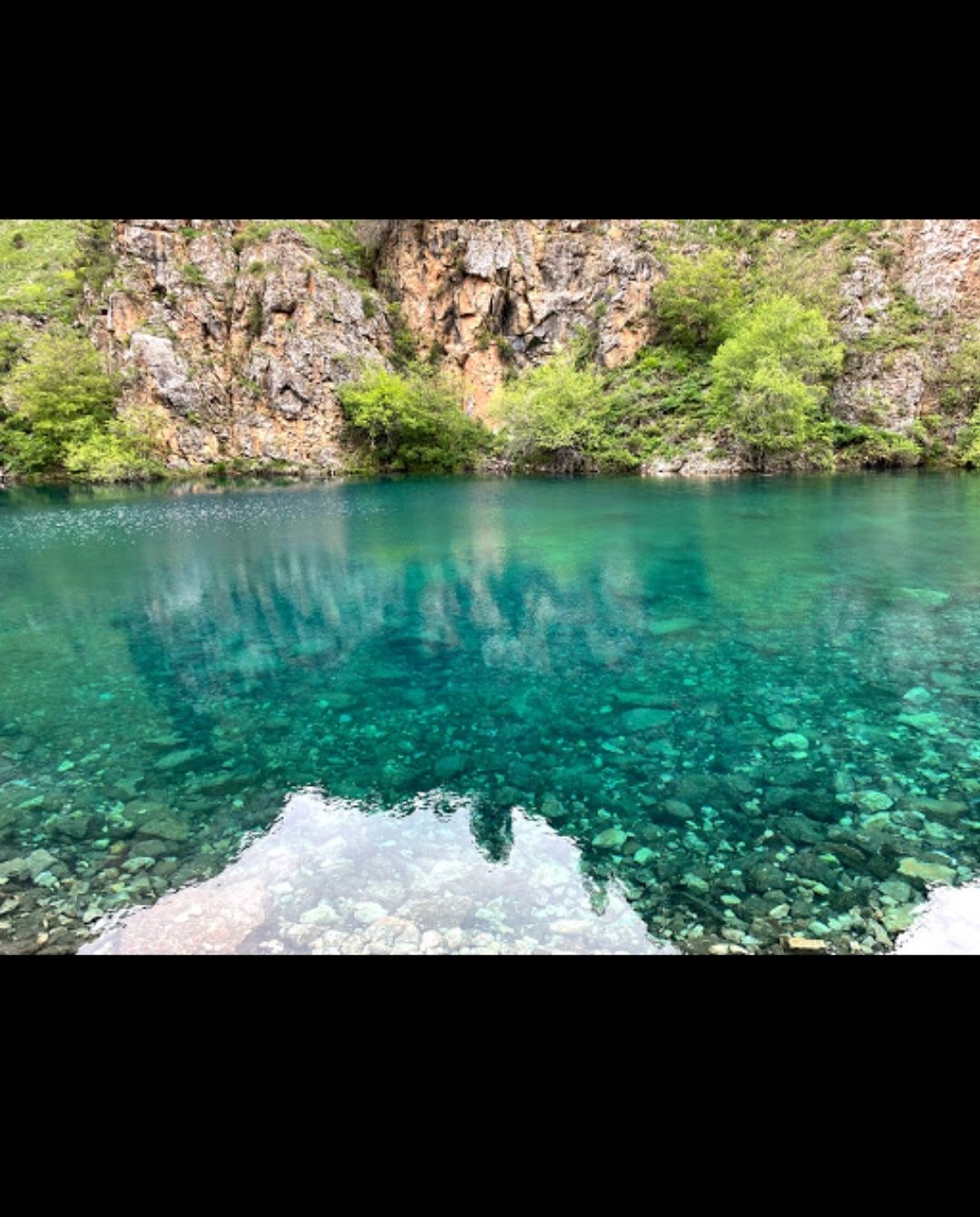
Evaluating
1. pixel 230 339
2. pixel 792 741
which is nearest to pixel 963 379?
pixel 792 741

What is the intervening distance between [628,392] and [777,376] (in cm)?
1255

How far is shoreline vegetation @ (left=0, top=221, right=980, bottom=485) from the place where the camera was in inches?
1458

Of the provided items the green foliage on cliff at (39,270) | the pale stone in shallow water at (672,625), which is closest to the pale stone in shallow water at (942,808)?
the pale stone in shallow water at (672,625)

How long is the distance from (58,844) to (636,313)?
2180 inches

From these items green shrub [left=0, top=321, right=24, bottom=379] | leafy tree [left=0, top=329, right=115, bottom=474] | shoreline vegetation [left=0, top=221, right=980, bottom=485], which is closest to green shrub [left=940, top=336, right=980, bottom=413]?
shoreline vegetation [left=0, top=221, right=980, bottom=485]

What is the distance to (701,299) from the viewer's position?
157 feet

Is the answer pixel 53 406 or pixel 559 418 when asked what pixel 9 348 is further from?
pixel 559 418

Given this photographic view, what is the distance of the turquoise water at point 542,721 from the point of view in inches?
196

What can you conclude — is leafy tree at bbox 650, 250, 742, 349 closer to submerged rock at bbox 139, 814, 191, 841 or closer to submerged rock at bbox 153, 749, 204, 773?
submerged rock at bbox 153, 749, 204, 773

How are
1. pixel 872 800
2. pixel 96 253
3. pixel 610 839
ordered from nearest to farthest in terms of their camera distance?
1. pixel 610 839
2. pixel 872 800
3. pixel 96 253

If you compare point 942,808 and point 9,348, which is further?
point 9,348

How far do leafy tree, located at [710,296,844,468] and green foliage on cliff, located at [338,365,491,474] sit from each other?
20731 millimetres

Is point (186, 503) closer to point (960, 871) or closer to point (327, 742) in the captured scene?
point (327, 742)
